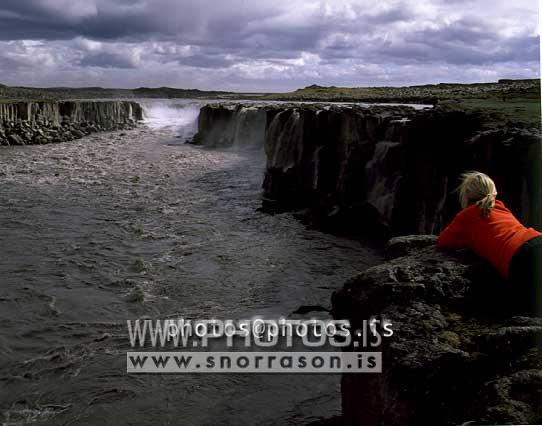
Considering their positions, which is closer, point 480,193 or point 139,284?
point 480,193

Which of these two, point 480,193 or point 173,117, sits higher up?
point 173,117

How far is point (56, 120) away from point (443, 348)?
49092mm

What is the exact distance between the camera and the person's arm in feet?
15.9

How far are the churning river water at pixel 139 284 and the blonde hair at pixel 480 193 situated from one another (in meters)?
3.10

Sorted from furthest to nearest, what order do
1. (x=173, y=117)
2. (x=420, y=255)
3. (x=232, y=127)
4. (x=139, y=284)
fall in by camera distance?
(x=173, y=117)
(x=232, y=127)
(x=139, y=284)
(x=420, y=255)

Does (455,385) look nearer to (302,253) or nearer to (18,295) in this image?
(18,295)

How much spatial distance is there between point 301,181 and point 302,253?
22.8 feet

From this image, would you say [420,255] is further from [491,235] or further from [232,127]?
[232,127]

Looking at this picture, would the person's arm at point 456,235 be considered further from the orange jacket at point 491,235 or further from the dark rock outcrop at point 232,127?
the dark rock outcrop at point 232,127

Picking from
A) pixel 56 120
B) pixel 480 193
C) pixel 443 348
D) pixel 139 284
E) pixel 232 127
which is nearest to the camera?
pixel 443 348

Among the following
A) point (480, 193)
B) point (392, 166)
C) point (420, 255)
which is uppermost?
point (480, 193)

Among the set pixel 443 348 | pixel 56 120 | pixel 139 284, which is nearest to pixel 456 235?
pixel 443 348

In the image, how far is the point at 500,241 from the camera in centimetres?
450

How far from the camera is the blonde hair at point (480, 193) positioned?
15.5 feet
